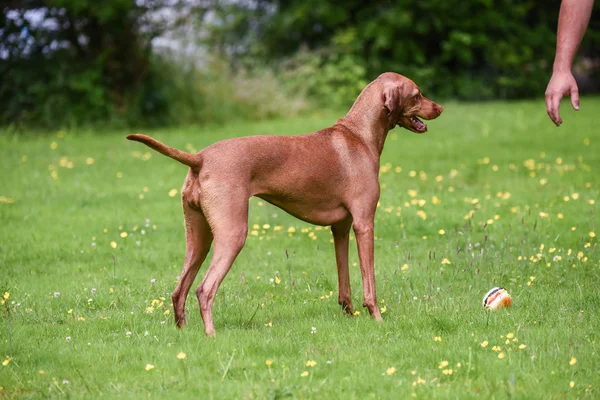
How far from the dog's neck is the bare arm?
1.30 metres

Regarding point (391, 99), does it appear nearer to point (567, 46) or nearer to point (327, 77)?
point (567, 46)

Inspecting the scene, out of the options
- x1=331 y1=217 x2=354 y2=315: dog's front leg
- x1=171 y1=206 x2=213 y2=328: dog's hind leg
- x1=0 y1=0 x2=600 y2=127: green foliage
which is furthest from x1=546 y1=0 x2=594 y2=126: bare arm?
x1=0 y1=0 x2=600 y2=127: green foliage

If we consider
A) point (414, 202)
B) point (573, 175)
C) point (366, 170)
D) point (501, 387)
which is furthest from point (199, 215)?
point (573, 175)

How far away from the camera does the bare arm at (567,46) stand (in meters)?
4.38

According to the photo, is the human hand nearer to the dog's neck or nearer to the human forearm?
the human forearm

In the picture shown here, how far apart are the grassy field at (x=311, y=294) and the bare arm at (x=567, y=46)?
4.47 ft

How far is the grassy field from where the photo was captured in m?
4.08

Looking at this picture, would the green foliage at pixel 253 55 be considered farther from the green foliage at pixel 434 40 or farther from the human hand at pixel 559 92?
the human hand at pixel 559 92

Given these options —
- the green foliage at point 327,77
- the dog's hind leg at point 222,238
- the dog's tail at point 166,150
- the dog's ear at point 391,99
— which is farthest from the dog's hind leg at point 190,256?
the green foliage at point 327,77

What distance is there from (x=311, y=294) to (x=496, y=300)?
135 centimetres

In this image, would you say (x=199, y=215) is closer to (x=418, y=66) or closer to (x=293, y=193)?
(x=293, y=193)

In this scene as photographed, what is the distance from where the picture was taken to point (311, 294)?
19.4 ft

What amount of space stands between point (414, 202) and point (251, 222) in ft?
5.64

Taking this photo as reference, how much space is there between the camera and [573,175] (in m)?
10.1
